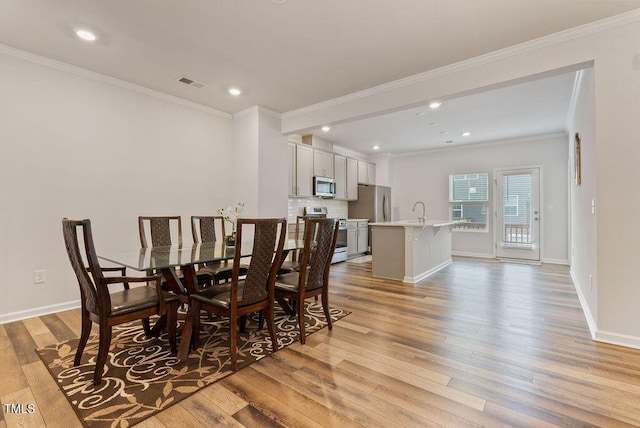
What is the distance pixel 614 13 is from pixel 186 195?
4851 millimetres

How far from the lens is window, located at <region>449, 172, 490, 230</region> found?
7.02 metres

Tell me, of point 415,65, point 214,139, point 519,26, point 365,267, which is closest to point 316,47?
point 415,65

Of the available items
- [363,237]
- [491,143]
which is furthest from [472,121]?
[363,237]

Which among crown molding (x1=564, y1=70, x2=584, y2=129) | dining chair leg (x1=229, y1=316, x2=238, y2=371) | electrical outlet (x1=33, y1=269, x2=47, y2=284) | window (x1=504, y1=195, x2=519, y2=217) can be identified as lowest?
dining chair leg (x1=229, y1=316, x2=238, y2=371)

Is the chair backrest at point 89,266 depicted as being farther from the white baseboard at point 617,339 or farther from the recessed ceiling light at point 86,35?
the white baseboard at point 617,339

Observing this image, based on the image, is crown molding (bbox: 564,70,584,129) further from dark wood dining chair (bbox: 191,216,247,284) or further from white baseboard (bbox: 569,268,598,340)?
dark wood dining chair (bbox: 191,216,247,284)

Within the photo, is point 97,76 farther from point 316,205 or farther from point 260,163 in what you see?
point 316,205

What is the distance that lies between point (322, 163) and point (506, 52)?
152 inches

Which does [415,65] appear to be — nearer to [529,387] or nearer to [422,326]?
[422,326]

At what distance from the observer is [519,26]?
2574 mm

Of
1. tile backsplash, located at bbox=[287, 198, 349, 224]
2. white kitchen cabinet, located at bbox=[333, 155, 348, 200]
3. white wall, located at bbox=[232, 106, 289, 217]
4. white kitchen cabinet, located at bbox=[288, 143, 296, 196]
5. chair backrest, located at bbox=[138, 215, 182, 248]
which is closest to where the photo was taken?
chair backrest, located at bbox=[138, 215, 182, 248]

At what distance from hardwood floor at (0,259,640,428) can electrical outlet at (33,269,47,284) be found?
40 cm

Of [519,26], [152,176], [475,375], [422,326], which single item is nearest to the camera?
[475,375]

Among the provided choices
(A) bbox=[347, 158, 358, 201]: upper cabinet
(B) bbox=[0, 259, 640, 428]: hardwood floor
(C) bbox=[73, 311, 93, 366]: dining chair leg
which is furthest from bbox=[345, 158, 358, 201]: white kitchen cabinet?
(C) bbox=[73, 311, 93, 366]: dining chair leg
